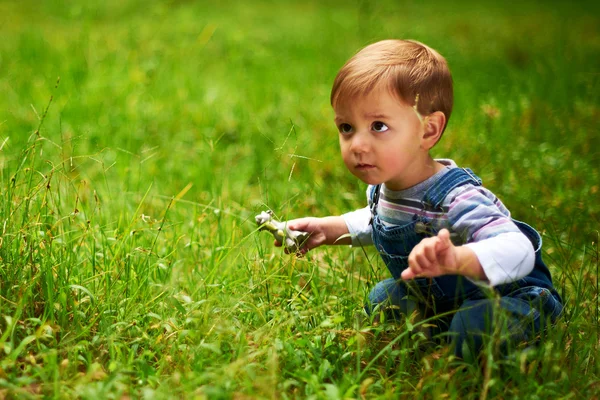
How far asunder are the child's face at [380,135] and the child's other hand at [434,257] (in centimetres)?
40

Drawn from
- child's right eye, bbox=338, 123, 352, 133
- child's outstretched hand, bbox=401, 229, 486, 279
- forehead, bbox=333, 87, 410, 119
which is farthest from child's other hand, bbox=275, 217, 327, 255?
child's outstretched hand, bbox=401, 229, 486, 279

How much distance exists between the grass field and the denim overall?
8cm

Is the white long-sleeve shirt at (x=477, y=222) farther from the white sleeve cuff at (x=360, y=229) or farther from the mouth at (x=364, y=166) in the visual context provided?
the mouth at (x=364, y=166)

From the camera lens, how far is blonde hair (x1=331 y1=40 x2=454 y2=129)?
7.37 ft

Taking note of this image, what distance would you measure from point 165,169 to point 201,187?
0.32 m

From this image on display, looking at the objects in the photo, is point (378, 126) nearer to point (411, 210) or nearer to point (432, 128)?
point (432, 128)

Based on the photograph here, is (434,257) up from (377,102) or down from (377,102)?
down

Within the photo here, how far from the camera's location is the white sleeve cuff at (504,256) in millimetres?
2016

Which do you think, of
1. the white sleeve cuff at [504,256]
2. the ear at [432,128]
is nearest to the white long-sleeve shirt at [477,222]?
the white sleeve cuff at [504,256]

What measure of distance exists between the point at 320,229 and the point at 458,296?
0.55m

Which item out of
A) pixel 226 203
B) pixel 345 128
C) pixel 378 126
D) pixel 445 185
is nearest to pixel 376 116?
pixel 378 126

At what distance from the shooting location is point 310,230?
257 cm

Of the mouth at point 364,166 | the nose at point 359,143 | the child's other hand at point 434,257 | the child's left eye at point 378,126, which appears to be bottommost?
the child's other hand at point 434,257

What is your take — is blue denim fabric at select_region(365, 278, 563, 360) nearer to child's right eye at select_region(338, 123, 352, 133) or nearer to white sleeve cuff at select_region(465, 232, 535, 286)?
white sleeve cuff at select_region(465, 232, 535, 286)
